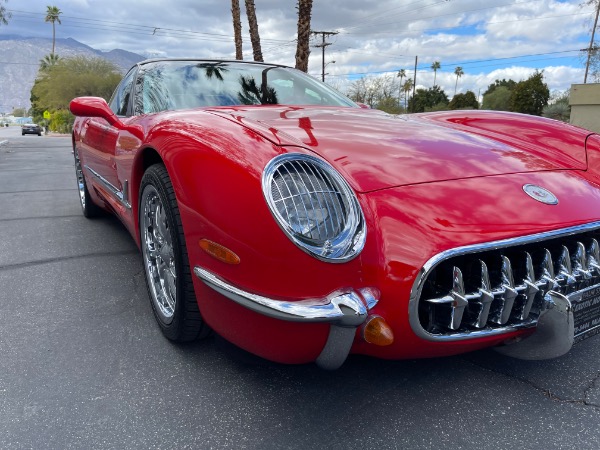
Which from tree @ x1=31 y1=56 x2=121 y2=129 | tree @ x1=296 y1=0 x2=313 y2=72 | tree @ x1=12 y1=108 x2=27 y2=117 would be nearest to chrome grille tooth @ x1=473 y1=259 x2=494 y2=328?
tree @ x1=296 y1=0 x2=313 y2=72

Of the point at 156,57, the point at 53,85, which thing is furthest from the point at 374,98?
the point at 156,57

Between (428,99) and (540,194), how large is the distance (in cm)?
7007

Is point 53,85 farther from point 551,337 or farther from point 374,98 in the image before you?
point 551,337

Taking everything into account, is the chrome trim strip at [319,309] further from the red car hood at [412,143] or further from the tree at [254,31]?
the tree at [254,31]

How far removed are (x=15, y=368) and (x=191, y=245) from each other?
0.95 m

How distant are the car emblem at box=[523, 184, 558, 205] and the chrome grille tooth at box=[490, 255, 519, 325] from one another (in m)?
0.34

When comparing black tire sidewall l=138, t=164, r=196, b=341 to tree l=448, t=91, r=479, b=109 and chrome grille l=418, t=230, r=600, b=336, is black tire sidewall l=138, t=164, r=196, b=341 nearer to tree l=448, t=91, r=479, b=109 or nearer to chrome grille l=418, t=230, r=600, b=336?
chrome grille l=418, t=230, r=600, b=336

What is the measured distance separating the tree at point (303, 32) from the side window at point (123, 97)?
7.37 metres

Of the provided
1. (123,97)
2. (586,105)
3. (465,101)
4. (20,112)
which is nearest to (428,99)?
(465,101)

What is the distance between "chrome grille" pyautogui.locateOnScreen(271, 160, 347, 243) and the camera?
1487mm

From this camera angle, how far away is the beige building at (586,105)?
25125 mm

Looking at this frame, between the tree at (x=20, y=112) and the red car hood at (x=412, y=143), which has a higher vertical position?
the red car hood at (x=412, y=143)

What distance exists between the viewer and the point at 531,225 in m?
1.58

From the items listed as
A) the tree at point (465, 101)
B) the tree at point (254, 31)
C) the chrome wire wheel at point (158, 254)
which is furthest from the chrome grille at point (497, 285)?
the tree at point (465, 101)
